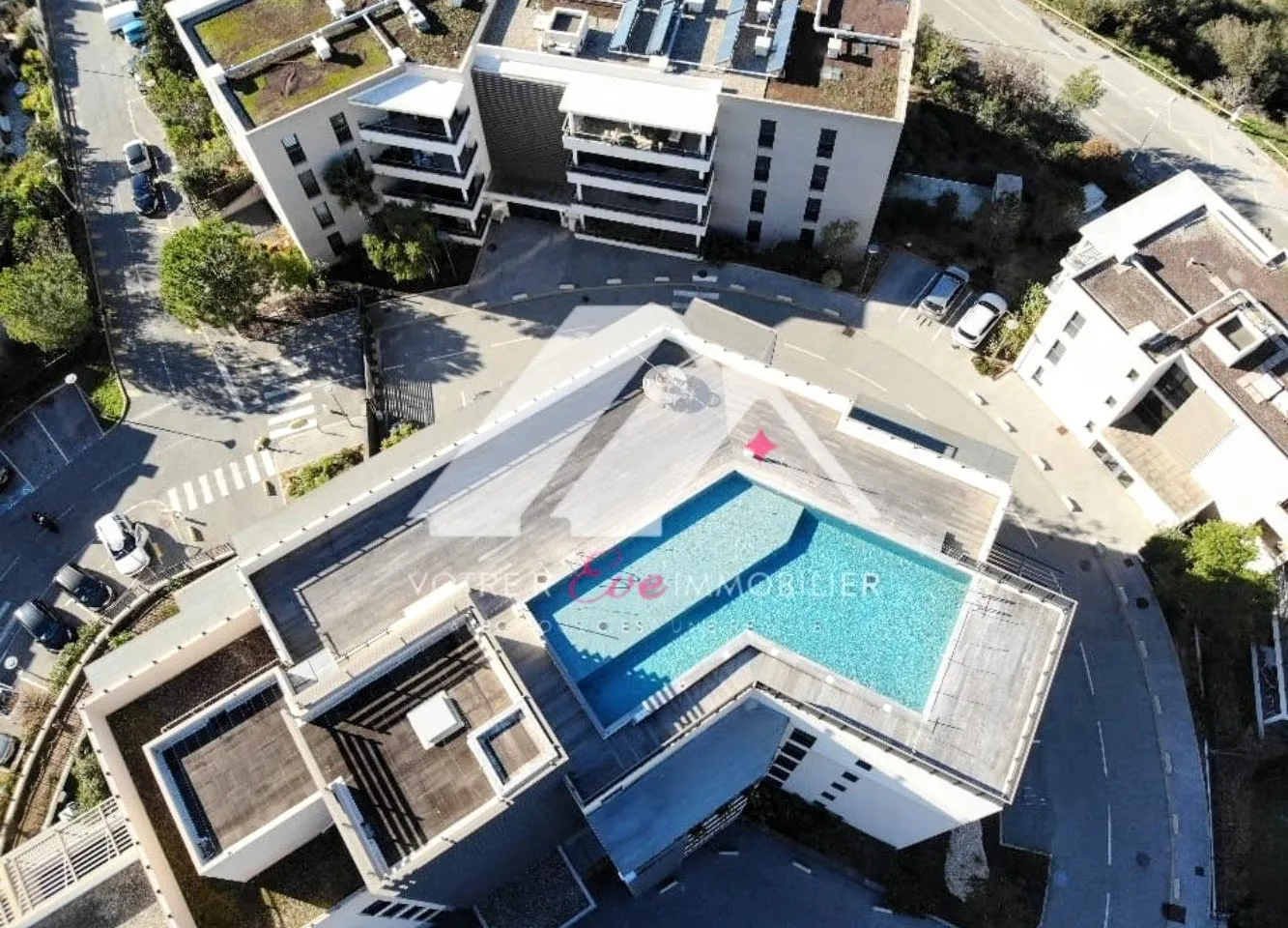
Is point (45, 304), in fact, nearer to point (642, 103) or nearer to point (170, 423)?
point (170, 423)

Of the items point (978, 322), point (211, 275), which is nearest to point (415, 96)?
point (211, 275)

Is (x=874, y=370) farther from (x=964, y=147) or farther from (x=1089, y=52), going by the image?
(x=1089, y=52)

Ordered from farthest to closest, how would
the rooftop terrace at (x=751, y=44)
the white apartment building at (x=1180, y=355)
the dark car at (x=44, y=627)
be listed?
the rooftop terrace at (x=751, y=44) < the dark car at (x=44, y=627) < the white apartment building at (x=1180, y=355)

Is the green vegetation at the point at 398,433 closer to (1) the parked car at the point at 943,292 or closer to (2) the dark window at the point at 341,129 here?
(2) the dark window at the point at 341,129

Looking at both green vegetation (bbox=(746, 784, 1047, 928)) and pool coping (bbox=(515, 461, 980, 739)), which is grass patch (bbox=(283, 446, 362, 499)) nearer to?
pool coping (bbox=(515, 461, 980, 739))

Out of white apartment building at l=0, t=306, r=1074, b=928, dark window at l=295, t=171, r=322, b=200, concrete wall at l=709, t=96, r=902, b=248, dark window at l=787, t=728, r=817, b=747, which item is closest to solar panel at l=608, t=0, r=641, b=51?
concrete wall at l=709, t=96, r=902, b=248

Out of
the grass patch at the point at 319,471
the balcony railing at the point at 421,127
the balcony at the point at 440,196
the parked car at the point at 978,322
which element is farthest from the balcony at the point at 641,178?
the grass patch at the point at 319,471
